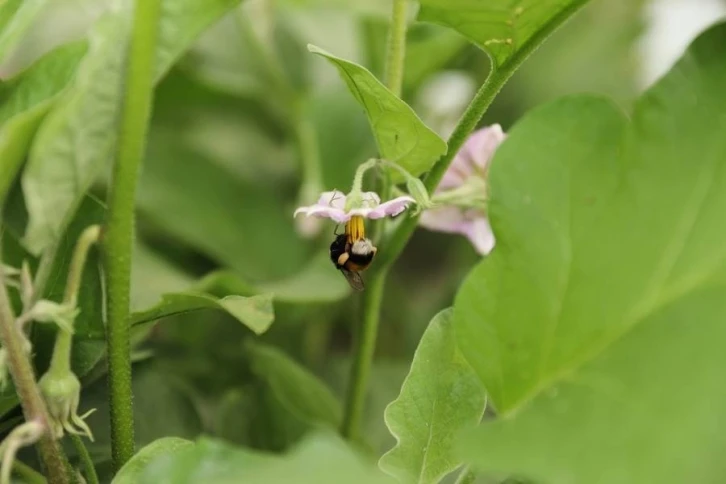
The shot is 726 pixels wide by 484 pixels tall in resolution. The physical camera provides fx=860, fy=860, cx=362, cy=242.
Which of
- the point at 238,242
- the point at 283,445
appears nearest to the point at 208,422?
the point at 283,445

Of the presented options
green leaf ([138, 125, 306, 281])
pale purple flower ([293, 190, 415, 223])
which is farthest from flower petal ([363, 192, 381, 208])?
green leaf ([138, 125, 306, 281])

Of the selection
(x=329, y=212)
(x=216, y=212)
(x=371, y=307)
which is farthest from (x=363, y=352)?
(x=216, y=212)

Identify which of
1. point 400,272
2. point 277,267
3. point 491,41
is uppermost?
point 491,41

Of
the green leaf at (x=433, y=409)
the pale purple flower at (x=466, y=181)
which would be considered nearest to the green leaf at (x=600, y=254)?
the green leaf at (x=433, y=409)

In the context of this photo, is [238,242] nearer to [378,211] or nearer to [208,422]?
A: [208,422]

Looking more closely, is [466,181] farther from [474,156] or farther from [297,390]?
[297,390]

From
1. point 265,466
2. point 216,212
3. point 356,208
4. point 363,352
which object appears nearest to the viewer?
point 265,466
